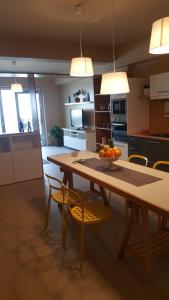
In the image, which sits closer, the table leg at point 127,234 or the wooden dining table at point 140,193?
the wooden dining table at point 140,193

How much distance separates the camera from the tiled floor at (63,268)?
1.79 metres

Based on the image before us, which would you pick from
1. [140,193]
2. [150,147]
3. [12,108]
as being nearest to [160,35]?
[140,193]

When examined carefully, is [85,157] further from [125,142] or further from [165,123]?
[165,123]

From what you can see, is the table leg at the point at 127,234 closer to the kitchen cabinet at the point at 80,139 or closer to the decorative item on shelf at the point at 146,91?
the decorative item on shelf at the point at 146,91

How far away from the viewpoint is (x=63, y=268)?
206 cm

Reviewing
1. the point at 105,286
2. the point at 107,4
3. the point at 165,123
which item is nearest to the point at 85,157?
the point at 105,286

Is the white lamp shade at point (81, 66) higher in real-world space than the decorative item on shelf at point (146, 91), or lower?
higher

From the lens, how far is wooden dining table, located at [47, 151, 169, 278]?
66.4 inches

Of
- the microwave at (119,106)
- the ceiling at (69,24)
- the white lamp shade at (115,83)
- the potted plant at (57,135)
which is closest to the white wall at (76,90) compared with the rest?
the potted plant at (57,135)

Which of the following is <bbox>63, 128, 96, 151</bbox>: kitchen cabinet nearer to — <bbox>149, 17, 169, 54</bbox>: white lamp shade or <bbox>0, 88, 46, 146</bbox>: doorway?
<bbox>0, 88, 46, 146</bbox>: doorway

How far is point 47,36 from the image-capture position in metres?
3.66

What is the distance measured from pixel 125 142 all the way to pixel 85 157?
1.92 meters

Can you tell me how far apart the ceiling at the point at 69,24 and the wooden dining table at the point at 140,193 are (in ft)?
6.19

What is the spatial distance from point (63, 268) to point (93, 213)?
0.57 m
